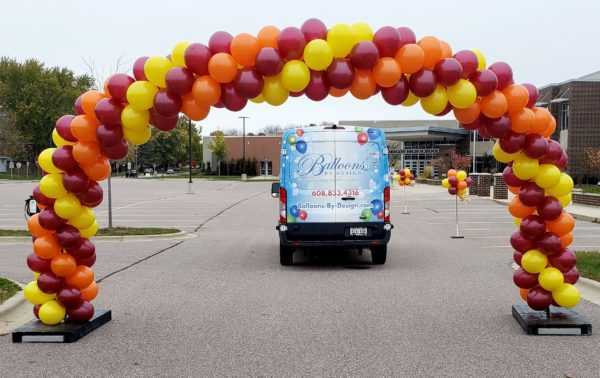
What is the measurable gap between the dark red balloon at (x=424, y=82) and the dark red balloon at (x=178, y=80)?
92.4 inches

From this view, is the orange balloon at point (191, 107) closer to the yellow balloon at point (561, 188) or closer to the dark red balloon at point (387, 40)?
the dark red balloon at point (387, 40)

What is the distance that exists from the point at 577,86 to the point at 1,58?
278 feet

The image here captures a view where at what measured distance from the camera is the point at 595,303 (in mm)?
8000

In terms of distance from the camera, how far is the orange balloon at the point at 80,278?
6738 millimetres

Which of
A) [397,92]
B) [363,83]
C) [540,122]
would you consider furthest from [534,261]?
[363,83]

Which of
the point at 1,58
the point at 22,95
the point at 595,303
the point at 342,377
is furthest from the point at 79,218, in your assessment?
the point at 1,58

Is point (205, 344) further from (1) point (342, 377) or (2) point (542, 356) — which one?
(2) point (542, 356)

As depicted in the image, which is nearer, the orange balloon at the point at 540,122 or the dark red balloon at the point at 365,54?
the dark red balloon at the point at 365,54

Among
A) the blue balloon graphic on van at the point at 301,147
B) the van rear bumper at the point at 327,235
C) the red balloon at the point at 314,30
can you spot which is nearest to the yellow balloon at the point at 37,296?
the red balloon at the point at 314,30

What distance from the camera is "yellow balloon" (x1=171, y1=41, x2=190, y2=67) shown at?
249 inches

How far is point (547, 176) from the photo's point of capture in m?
6.58

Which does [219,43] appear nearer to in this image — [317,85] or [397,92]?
[317,85]

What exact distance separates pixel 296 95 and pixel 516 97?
2311 mm

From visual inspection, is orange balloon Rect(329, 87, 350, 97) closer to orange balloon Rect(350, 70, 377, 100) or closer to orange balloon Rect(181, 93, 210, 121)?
orange balloon Rect(350, 70, 377, 100)
